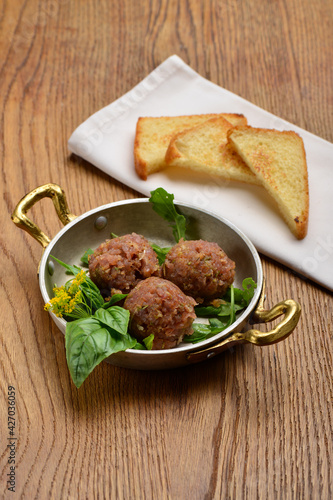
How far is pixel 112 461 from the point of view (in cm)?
171

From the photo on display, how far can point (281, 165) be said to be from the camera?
100 inches

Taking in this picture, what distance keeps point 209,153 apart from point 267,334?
115cm

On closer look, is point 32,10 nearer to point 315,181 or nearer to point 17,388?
point 315,181

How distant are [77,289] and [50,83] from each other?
5.43 feet

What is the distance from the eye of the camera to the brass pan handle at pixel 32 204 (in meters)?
2.10

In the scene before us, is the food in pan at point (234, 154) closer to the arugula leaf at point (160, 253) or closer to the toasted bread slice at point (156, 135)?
the toasted bread slice at point (156, 135)

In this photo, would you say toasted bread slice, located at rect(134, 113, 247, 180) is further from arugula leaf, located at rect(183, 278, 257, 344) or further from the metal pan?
arugula leaf, located at rect(183, 278, 257, 344)

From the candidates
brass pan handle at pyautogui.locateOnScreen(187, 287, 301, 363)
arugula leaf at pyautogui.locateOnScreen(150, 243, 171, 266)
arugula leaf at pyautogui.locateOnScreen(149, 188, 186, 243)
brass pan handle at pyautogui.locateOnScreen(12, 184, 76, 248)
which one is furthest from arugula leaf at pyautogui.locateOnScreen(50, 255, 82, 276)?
brass pan handle at pyautogui.locateOnScreen(187, 287, 301, 363)

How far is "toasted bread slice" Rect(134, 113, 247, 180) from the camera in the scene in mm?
2602

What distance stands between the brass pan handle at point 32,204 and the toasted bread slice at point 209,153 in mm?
627

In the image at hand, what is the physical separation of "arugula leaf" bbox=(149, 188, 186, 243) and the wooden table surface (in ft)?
1.42

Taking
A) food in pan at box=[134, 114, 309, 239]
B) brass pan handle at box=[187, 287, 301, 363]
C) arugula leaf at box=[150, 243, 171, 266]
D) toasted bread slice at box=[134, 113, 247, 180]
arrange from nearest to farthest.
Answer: brass pan handle at box=[187, 287, 301, 363], arugula leaf at box=[150, 243, 171, 266], food in pan at box=[134, 114, 309, 239], toasted bread slice at box=[134, 113, 247, 180]

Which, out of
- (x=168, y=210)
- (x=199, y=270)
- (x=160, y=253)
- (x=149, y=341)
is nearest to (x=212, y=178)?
(x=168, y=210)

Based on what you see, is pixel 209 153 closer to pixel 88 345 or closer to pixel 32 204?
pixel 32 204
